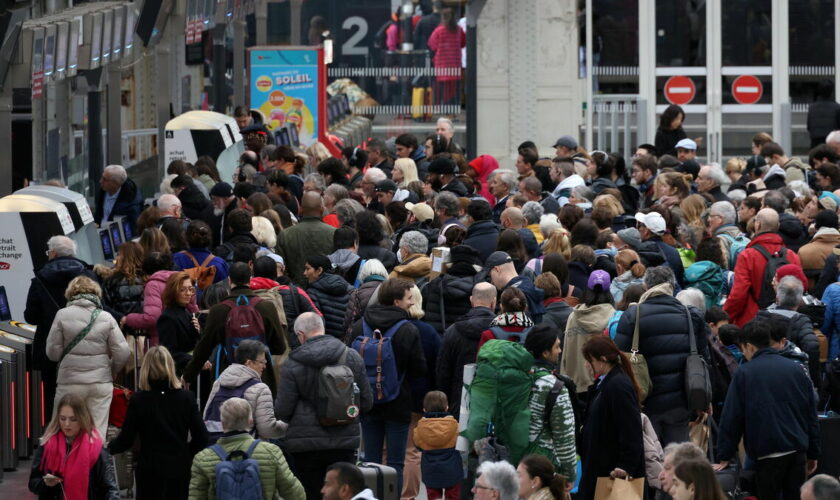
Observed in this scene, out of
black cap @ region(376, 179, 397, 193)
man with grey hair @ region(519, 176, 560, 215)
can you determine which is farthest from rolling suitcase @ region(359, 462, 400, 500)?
black cap @ region(376, 179, 397, 193)

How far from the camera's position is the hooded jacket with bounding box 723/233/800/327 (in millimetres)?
13211

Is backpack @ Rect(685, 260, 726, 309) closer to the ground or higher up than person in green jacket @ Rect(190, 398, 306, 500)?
higher up

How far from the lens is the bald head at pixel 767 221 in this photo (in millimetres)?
13367

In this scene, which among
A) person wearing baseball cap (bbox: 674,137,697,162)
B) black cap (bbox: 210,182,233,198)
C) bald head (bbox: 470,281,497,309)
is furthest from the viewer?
person wearing baseball cap (bbox: 674,137,697,162)

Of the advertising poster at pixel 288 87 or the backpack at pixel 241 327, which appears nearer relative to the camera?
the backpack at pixel 241 327

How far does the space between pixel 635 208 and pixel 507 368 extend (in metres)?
6.90

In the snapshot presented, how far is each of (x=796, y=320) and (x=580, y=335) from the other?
1467 millimetres

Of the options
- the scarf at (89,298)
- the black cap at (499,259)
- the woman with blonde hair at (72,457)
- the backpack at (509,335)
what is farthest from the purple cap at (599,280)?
the woman with blonde hair at (72,457)

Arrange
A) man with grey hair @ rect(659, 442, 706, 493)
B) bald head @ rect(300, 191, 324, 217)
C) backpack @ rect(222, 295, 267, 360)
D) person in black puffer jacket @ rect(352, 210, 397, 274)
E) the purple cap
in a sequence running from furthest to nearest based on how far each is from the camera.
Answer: bald head @ rect(300, 191, 324, 217)
person in black puffer jacket @ rect(352, 210, 397, 274)
the purple cap
backpack @ rect(222, 295, 267, 360)
man with grey hair @ rect(659, 442, 706, 493)

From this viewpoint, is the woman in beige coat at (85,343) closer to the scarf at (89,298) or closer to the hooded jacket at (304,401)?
the scarf at (89,298)

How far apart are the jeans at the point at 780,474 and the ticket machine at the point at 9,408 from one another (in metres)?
5.31

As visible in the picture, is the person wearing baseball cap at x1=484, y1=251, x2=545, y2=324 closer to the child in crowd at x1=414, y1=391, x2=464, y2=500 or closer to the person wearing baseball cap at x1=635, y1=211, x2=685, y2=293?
the child in crowd at x1=414, y1=391, x2=464, y2=500

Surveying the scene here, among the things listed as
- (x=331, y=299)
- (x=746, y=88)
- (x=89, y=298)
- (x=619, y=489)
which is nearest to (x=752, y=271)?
(x=331, y=299)

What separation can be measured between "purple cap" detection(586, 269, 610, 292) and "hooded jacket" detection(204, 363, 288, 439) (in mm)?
2410
